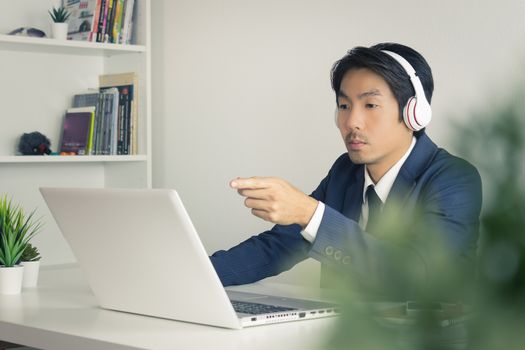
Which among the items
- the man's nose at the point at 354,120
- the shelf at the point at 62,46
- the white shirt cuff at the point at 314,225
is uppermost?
the shelf at the point at 62,46

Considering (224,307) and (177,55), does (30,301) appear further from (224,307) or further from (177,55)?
(177,55)

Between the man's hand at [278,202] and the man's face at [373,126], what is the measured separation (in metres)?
0.54

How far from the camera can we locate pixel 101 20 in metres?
3.52

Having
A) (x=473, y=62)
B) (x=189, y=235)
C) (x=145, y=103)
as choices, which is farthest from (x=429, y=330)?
(x=145, y=103)

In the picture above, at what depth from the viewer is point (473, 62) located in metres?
2.74

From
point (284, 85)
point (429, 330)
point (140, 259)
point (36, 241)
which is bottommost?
point (36, 241)

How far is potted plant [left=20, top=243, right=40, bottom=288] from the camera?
2008 millimetres

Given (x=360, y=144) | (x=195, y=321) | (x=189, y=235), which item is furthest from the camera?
(x=360, y=144)

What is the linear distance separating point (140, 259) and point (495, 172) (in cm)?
134

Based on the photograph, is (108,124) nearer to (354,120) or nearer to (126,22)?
(126,22)

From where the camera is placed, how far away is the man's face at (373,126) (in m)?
2.05

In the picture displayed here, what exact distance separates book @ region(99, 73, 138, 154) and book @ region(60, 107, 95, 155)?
0.12 m

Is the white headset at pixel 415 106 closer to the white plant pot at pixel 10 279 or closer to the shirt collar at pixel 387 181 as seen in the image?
the shirt collar at pixel 387 181

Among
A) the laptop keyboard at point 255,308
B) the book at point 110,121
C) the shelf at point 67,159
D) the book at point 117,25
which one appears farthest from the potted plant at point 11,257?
the book at point 117,25
